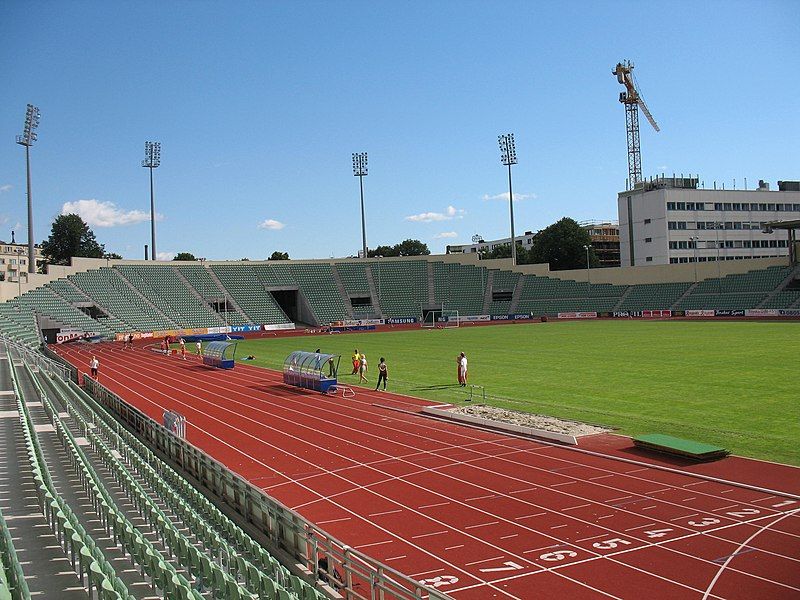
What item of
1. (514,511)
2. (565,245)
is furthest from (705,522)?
(565,245)

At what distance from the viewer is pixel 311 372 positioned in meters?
29.2

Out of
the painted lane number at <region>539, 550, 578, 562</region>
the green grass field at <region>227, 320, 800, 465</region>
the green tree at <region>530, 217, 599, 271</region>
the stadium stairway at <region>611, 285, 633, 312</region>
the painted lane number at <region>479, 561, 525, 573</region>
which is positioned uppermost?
the green tree at <region>530, 217, 599, 271</region>

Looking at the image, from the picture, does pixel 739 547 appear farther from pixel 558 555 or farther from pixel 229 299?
pixel 229 299

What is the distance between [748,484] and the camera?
1361 centimetres

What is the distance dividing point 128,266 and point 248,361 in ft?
140

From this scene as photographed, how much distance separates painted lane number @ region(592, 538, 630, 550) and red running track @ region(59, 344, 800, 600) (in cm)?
2

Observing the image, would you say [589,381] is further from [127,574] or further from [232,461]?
[127,574]

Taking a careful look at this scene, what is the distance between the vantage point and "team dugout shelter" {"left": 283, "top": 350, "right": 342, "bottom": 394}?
28578 mm

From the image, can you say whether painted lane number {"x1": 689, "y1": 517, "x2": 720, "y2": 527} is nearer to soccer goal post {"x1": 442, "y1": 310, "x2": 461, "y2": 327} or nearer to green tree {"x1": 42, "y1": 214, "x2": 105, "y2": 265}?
soccer goal post {"x1": 442, "y1": 310, "x2": 461, "y2": 327}

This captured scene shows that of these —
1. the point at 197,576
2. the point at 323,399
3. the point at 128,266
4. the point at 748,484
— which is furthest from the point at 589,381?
the point at 128,266

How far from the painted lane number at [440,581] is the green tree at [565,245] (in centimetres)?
10341

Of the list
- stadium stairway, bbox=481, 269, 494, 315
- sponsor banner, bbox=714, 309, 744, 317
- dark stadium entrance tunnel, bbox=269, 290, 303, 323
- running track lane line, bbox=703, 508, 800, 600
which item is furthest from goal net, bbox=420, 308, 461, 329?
running track lane line, bbox=703, 508, 800, 600

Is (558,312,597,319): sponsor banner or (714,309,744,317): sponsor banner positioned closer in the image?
(714,309,744,317): sponsor banner

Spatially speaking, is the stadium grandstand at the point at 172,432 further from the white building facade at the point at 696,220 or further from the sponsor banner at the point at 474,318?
the white building facade at the point at 696,220
